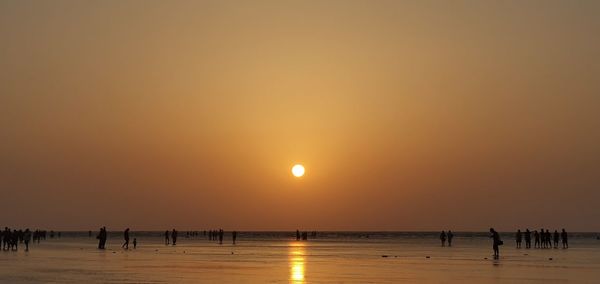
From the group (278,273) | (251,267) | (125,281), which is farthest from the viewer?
(251,267)

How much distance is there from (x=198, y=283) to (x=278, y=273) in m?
6.25

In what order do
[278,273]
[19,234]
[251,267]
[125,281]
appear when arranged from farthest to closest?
[19,234], [251,267], [278,273], [125,281]

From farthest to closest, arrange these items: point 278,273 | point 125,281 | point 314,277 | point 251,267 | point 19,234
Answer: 1. point 19,234
2. point 251,267
3. point 278,273
4. point 314,277
5. point 125,281

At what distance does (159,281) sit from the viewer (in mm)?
30172

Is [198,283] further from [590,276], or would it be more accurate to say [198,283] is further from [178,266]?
[590,276]

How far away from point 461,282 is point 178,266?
1653 cm

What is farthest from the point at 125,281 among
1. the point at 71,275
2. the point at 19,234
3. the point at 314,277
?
the point at 19,234

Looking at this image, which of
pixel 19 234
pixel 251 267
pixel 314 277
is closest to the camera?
pixel 314 277

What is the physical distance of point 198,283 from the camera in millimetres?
29891

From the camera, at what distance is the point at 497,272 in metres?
37.3

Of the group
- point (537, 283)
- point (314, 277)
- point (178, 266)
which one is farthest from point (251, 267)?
point (537, 283)

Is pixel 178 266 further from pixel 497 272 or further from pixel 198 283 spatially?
pixel 497 272

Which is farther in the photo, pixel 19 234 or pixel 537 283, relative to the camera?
pixel 19 234

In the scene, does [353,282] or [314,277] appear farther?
[314,277]
